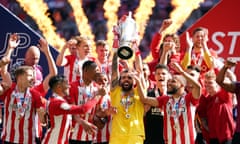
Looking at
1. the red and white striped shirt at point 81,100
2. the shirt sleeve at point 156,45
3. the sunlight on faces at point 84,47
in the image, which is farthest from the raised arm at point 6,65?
the shirt sleeve at point 156,45

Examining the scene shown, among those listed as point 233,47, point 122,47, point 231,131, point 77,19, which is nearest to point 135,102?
point 122,47

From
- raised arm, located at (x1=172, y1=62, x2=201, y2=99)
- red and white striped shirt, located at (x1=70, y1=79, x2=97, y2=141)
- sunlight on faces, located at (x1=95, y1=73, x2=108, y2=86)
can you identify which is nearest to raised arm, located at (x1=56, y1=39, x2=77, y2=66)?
red and white striped shirt, located at (x1=70, y1=79, x2=97, y2=141)

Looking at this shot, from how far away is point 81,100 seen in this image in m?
7.16

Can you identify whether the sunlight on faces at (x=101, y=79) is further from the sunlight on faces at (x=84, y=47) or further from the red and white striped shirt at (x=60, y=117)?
the sunlight on faces at (x=84, y=47)

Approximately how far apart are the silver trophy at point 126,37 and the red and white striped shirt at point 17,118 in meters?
1.06

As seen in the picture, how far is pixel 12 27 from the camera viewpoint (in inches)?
358

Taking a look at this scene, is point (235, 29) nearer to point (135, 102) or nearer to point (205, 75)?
point (205, 75)

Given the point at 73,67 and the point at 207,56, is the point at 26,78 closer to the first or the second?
the point at 73,67

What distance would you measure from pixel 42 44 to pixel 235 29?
3.13 metres

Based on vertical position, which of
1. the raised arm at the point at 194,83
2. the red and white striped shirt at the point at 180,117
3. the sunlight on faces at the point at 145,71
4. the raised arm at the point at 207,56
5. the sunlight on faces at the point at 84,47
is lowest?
the red and white striped shirt at the point at 180,117

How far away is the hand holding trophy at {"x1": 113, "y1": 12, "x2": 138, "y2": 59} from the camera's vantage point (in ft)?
22.4

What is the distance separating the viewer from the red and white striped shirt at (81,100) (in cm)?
714

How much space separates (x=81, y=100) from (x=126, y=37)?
35.2 inches

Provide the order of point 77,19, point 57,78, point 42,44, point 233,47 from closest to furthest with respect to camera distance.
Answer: point 57,78 → point 42,44 → point 233,47 → point 77,19
